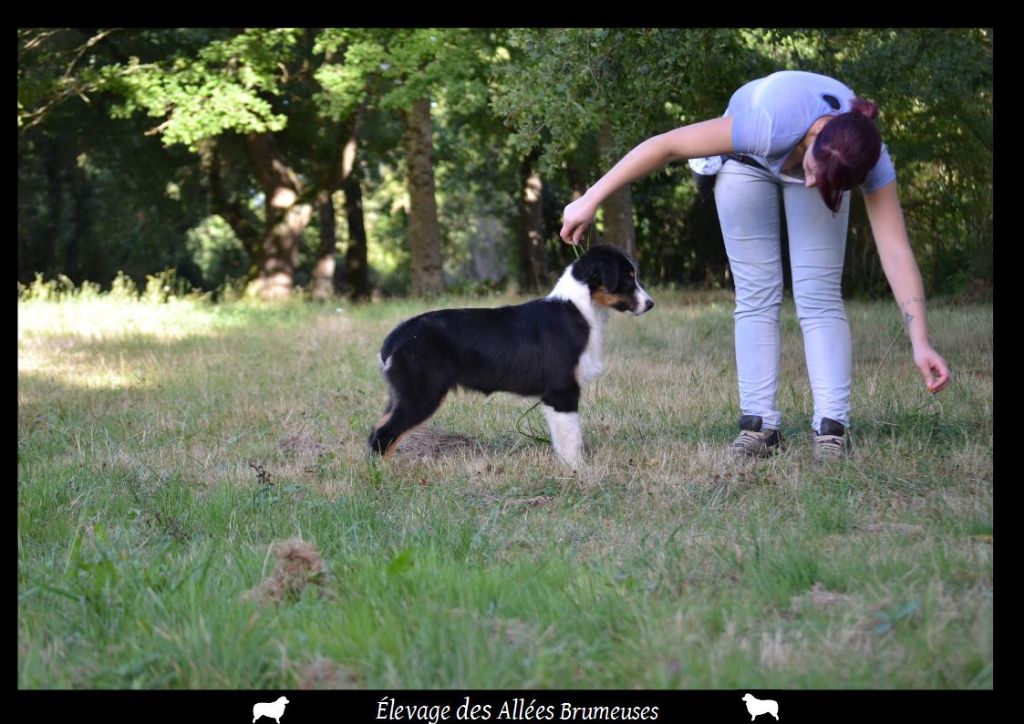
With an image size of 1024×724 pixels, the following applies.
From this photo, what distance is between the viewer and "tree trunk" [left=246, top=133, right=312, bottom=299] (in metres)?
21.4

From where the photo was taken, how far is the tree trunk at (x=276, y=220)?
21.4 metres

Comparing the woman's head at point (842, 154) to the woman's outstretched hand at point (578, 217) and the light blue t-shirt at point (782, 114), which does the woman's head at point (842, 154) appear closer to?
the light blue t-shirt at point (782, 114)

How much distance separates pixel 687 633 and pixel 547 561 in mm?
890

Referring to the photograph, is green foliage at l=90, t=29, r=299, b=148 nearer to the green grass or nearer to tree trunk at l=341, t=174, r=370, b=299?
tree trunk at l=341, t=174, r=370, b=299

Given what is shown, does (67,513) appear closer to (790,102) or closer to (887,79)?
(790,102)

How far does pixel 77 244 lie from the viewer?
2897 centimetres

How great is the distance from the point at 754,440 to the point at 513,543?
1968 mm

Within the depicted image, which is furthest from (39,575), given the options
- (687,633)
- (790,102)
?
(790,102)

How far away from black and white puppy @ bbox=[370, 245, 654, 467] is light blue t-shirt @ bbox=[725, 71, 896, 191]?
147 centimetres
